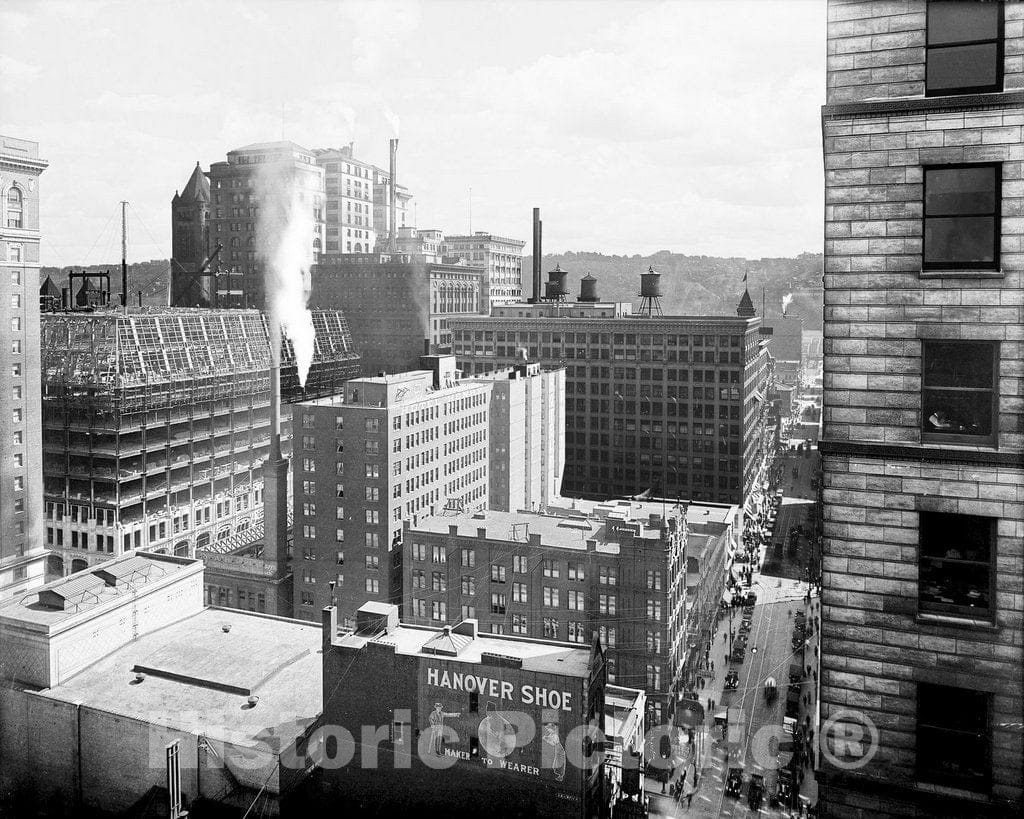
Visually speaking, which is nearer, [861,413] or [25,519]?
[861,413]

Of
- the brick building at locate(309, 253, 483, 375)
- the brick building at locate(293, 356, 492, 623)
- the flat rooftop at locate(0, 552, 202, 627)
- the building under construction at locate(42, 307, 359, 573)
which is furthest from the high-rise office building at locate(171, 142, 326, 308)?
the flat rooftop at locate(0, 552, 202, 627)

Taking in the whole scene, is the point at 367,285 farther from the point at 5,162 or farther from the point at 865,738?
the point at 865,738

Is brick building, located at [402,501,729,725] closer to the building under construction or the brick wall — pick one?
the building under construction

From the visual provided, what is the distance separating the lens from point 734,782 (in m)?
33.6

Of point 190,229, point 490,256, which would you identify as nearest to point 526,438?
point 190,229

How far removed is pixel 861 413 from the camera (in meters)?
9.98

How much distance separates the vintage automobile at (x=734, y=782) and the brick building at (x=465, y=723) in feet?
25.2

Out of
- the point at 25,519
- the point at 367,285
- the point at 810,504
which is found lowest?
the point at 810,504

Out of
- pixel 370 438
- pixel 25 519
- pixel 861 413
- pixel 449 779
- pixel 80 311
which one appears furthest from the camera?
pixel 80 311

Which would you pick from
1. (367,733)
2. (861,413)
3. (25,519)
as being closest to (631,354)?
(25,519)

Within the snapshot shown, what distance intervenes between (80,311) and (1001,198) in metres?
68.5

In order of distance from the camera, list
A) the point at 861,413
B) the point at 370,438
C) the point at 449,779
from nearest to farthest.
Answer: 1. the point at 861,413
2. the point at 449,779
3. the point at 370,438

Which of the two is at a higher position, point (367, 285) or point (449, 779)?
point (367, 285)

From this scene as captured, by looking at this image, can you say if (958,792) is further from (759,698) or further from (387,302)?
(387,302)
